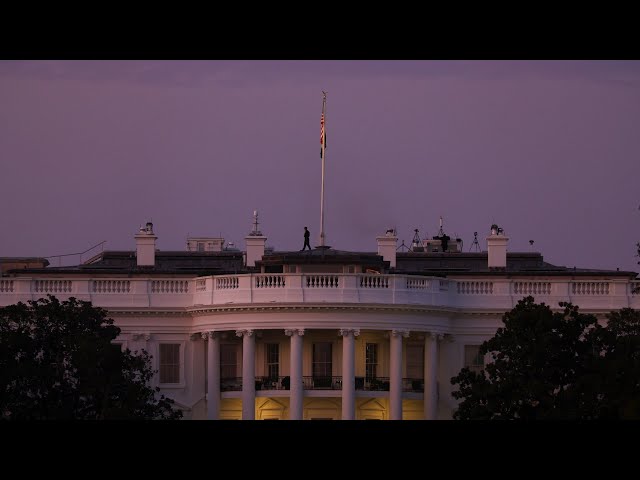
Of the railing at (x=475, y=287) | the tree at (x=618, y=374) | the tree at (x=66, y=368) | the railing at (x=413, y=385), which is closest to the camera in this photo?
the tree at (x=618, y=374)

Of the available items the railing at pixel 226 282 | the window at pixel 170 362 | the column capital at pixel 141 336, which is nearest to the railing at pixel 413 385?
the railing at pixel 226 282

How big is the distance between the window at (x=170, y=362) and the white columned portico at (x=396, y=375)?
9826 millimetres

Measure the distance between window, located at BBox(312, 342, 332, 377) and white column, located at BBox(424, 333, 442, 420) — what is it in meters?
4.35

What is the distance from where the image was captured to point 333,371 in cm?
8962

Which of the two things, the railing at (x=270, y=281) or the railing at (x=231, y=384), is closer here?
the railing at (x=270, y=281)

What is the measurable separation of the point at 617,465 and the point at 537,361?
148 feet

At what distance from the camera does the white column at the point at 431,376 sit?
290ft

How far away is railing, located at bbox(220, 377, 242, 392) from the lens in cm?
8931

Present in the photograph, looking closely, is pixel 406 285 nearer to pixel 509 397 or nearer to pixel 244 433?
pixel 509 397

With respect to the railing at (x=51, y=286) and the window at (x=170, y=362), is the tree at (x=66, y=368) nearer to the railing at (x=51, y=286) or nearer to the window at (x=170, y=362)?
the railing at (x=51, y=286)

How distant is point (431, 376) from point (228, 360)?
928 centimetres

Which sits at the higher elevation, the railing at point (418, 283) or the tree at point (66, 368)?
the railing at point (418, 283)

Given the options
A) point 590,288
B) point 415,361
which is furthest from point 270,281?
point 590,288
